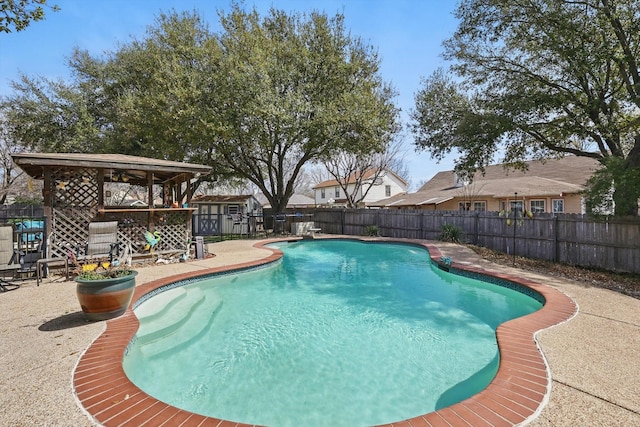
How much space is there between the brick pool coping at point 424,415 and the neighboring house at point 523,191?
1461 centimetres

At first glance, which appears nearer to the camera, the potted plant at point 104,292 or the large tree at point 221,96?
the potted plant at point 104,292

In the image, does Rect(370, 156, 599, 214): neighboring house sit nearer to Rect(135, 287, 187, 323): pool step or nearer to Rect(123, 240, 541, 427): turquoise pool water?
Rect(123, 240, 541, 427): turquoise pool water

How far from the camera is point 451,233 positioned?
44.4 ft

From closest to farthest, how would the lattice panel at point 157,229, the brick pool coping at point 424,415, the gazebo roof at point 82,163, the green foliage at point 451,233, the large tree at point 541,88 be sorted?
the brick pool coping at point 424,415 < the gazebo roof at point 82,163 < the large tree at point 541,88 < the lattice panel at point 157,229 < the green foliage at point 451,233

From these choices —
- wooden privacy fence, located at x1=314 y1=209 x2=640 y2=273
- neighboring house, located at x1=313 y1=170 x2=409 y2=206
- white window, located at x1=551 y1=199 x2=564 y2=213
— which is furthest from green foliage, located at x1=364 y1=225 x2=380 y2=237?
neighboring house, located at x1=313 y1=170 x2=409 y2=206

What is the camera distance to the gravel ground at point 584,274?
6689 millimetres

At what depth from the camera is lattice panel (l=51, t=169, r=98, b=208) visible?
27.2 ft

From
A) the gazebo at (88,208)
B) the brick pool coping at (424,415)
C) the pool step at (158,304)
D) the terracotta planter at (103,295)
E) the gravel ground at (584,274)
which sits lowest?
the pool step at (158,304)

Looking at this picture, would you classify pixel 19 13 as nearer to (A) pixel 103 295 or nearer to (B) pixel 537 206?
(A) pixel 103 295

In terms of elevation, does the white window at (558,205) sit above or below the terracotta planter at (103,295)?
above

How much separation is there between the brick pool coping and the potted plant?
1.46 ft

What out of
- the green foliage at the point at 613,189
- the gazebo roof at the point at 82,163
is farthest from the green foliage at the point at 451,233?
the gazebo roof at the point at 82,163

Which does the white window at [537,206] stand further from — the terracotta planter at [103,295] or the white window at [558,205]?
the terracotta planter at [103,295]

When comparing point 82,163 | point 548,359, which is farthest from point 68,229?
point 548,359
